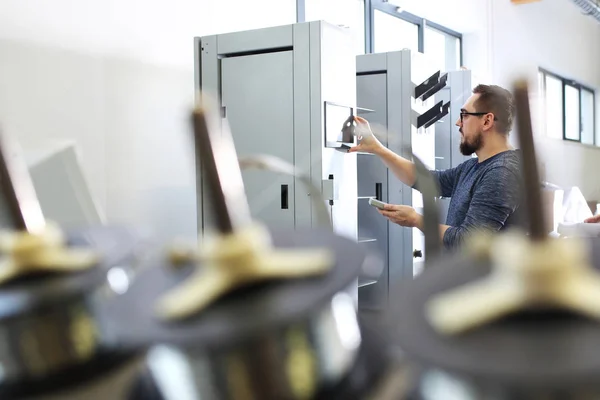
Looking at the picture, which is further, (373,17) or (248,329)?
(373,17)

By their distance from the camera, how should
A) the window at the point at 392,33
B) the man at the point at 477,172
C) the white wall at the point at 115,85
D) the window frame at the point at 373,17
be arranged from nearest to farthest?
the man at the point at 477,172 → the white wall at the point at 115,85 → the window frame at the point at 373,17 → the window at the point at 392,33

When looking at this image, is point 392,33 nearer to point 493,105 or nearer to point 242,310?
point 493,105

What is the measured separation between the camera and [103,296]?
1.12 feet

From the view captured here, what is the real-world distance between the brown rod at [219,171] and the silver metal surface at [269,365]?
51 mm

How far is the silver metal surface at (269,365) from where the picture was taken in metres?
0.25

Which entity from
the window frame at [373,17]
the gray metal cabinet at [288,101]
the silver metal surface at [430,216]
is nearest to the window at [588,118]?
the window frame at [373,17]

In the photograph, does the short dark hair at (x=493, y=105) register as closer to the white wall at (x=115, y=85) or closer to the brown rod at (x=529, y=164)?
the white wall at (x=115, y=85)

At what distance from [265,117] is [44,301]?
7.67 feet

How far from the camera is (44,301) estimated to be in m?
0.32

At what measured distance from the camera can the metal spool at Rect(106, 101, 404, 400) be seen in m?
0.24

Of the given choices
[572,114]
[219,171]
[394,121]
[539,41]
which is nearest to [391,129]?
[394,121]

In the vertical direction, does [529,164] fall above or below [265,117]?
below

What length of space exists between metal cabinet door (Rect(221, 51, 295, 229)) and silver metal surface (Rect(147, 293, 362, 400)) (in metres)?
2.20

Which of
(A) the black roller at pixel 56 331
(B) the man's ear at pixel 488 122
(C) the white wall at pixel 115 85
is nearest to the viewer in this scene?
(A) the black roller at pixel 56 331
